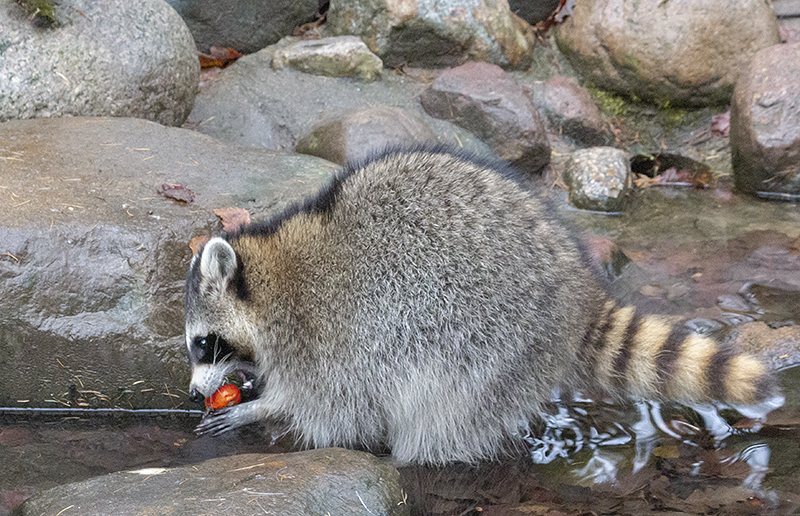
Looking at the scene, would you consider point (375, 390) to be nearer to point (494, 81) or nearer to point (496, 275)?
point (496, 275)

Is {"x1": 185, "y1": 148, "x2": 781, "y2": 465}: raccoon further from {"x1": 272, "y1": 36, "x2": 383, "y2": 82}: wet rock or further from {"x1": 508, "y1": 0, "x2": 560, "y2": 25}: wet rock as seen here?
{"x1": 508, "y1": 0, "x2": 560, "y2": 25}: wet rock

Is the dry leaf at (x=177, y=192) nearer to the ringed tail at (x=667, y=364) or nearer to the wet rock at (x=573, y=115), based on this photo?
the ringed tail at (x=667, y=364)

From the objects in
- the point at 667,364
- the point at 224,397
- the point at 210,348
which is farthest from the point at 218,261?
the point at 667,364

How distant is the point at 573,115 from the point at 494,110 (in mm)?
866

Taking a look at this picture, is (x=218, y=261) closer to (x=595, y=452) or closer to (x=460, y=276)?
(x=460, y=276)

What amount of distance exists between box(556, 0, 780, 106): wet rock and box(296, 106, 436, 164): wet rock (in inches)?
78.9

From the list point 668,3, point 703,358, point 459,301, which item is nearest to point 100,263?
point 459,301

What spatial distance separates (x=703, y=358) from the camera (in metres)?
2.55

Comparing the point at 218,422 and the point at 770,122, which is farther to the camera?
the point at 770,122

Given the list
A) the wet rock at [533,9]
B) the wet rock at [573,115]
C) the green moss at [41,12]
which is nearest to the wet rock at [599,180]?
the wet rock at [573,115]

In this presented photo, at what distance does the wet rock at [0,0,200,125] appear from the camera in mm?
3758

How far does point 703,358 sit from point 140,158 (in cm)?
286

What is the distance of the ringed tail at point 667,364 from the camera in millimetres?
2504

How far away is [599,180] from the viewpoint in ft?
15.7
